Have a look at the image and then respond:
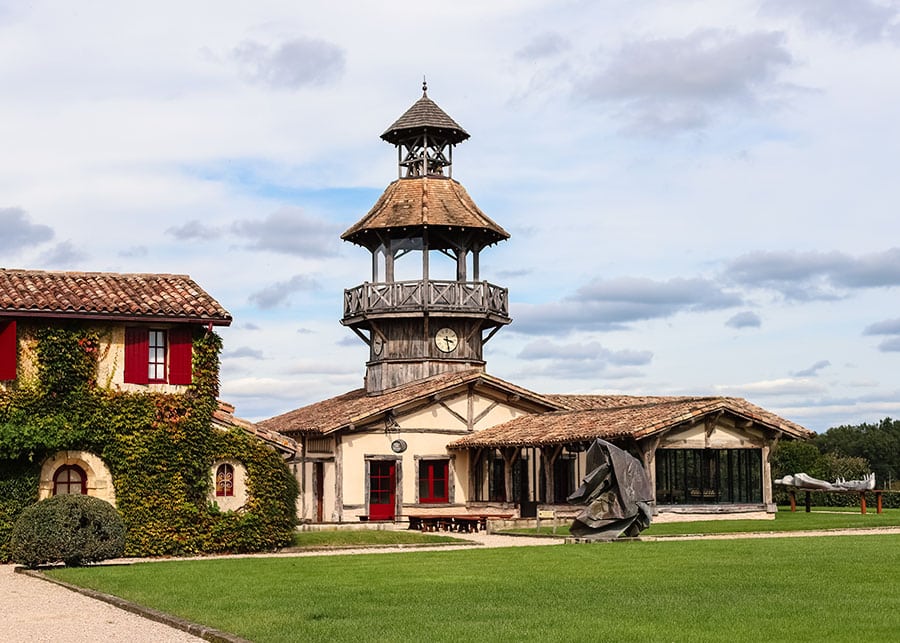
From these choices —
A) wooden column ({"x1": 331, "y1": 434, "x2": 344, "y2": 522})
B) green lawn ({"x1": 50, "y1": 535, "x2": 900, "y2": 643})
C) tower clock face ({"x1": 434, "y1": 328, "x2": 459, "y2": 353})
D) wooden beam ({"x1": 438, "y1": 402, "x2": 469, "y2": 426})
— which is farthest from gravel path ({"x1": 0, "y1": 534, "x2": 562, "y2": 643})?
tower clock face ({"x1": 434, "y1": 328, "x2": 459, "y2": 353})

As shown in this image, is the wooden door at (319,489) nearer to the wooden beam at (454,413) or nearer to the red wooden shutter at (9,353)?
the wooden beam at (454,413)

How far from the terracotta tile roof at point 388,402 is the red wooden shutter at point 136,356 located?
9.11 metres

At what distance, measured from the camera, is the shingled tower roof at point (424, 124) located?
138 feet

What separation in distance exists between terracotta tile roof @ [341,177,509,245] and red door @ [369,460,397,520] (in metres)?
7.60

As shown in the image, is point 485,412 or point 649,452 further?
point 485,412

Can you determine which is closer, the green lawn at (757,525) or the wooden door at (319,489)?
the green lawn at (757,525)

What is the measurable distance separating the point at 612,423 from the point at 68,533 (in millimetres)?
15763

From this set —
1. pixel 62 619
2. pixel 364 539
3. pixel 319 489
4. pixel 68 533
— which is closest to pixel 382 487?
pixel 319 489

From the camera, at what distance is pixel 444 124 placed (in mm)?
42156

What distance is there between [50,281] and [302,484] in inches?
484

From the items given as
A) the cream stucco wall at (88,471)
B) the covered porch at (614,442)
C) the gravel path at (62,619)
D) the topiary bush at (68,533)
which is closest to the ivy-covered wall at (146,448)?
the cream stucco wall at (88,471)

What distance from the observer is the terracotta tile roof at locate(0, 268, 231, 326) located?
2659cm

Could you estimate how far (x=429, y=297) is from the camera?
40406 millimetres

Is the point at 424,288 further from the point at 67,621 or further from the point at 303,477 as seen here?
the point at 67,621
